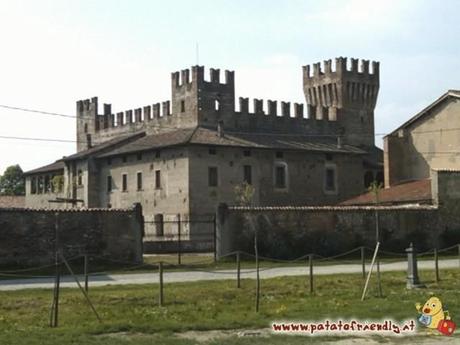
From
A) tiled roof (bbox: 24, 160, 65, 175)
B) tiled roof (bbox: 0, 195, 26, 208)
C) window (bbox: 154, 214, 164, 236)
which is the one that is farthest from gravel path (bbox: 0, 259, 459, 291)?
tiled roof (bbox: 0, 195, 26, 208)

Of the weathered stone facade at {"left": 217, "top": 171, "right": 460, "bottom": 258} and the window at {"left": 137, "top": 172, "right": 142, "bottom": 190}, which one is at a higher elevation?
the window at {"left": 137, "top": 172, "right": 142, "bottom": 190}

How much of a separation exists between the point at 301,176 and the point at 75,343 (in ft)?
139

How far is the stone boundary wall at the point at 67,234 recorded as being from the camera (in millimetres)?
27594

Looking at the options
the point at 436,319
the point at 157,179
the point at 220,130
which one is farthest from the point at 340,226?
the point at 436,319

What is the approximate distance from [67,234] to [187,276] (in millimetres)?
6702

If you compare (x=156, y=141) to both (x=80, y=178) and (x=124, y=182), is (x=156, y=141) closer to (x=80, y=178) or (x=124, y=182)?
(x=124, y=182)

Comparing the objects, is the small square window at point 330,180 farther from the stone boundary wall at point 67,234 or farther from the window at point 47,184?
the stone boundary wall at point 67,234

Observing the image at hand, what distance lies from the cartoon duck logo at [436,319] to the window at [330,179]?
41.0 metres

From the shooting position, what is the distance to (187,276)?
78.2 feet

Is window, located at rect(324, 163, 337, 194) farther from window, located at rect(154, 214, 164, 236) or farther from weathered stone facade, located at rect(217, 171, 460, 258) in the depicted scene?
weathered stone facade, located at rect(217, 171, 460, 258)

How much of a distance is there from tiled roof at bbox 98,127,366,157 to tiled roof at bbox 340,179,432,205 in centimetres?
897

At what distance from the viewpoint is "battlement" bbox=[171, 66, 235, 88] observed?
182 ft

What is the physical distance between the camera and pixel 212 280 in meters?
21.7

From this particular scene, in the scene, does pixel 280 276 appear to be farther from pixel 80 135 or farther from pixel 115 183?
pixel 80 135
